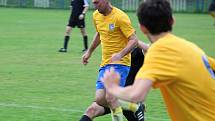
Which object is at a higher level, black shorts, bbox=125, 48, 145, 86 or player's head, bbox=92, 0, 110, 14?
player's head, bbox=92, 0, 110, 14

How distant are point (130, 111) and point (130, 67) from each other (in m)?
0.76

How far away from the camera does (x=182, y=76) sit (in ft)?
12.8

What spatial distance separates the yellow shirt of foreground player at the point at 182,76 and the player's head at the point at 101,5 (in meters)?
3.80

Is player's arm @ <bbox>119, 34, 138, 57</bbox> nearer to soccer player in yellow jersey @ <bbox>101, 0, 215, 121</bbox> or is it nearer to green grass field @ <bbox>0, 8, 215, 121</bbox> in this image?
green grass field @ <bbox>0, 8, 215, 121</bbox>

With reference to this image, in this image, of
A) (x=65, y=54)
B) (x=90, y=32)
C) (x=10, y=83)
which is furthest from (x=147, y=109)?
(x=90, y=32)

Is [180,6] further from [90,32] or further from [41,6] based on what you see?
[90,32]

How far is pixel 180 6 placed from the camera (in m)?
46.9

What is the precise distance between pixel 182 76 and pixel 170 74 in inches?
3.4

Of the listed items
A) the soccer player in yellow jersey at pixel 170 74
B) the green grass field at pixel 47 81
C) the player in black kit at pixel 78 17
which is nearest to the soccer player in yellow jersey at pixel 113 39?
the green grass field at pixel 47 81

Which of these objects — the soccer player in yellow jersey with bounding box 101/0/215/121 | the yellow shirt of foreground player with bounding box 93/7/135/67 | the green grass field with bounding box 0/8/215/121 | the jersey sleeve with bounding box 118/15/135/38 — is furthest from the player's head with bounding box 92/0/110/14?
the soccer player in yellow jersey with bounding box 101/0/215/121

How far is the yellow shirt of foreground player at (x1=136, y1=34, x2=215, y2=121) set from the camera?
3.88 metres

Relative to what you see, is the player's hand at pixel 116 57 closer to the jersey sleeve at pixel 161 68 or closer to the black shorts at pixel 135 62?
the black shorts at pixel 135 62

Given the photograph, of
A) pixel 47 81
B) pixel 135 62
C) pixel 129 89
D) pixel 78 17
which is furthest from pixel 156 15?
pixel 78 17

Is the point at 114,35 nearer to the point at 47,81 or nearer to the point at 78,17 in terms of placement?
the point at 47,81
